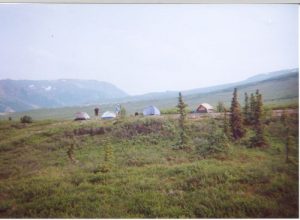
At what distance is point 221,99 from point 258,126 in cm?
44

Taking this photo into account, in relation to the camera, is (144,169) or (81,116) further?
(81,116)

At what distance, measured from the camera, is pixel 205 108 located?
4062mm

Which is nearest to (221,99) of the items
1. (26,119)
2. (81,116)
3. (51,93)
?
(81,116)

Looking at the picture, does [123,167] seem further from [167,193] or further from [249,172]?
[249,172]

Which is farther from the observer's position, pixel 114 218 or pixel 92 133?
pixel 92 133

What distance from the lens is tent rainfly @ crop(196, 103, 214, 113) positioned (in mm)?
4037

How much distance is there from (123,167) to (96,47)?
3.90 feet

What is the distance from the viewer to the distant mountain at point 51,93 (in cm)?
402

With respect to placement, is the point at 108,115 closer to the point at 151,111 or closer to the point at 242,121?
the point at 151,111

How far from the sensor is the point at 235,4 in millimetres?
3982

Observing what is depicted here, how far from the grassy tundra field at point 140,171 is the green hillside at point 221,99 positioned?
0.10 meters

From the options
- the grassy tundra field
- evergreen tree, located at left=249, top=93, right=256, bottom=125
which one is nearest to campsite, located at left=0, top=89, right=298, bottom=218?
the grassy tundra field

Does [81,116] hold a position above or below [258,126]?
above

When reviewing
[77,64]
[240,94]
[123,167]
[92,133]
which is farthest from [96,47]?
[240,94]
